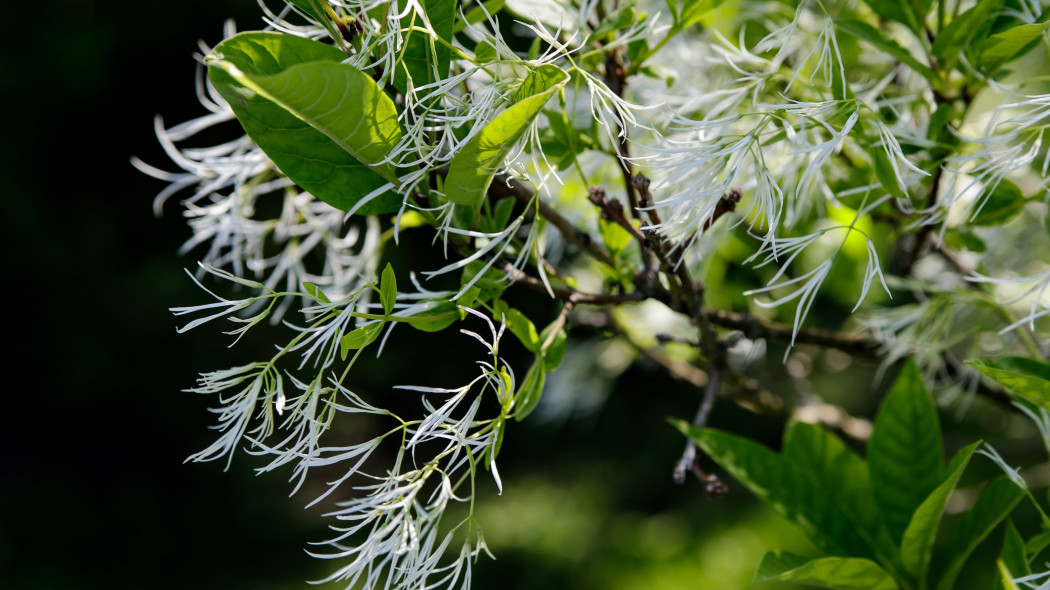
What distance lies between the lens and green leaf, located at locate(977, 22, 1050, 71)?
0.96ft

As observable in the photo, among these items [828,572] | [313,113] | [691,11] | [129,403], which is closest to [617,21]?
[691,11]

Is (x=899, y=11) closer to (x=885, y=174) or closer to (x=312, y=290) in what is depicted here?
(x=885, y=174)

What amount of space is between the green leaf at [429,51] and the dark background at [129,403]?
5.06 feet

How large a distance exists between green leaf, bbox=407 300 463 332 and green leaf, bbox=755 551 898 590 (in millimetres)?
173

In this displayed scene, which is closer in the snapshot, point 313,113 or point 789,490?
point 313,113

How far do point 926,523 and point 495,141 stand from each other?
0.25m

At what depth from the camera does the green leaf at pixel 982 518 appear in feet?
1.06

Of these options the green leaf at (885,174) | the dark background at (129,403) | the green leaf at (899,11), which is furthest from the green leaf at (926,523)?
the dark background at (129,403)

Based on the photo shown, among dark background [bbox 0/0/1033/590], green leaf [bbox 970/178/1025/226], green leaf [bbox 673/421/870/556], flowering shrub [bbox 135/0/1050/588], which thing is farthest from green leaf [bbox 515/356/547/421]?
dark background [bbox 0/0/1033/590]

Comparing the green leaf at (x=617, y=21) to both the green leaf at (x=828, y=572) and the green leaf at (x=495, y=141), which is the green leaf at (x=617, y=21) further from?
the green leaf at (x=828, y=572)

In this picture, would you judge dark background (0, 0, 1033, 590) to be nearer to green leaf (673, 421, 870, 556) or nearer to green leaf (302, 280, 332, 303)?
green leaf (673, 421, 870, 556)

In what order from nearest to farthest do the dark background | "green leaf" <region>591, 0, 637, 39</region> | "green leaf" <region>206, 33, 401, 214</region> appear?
"green leaf" <region>206, 33, 401, 214</region> → "green leaf" <region>591, 0, 637, 39</region> → the dark background

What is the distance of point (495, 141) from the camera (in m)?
0.24

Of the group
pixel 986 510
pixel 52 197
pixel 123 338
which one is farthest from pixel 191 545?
pixel 986 510
